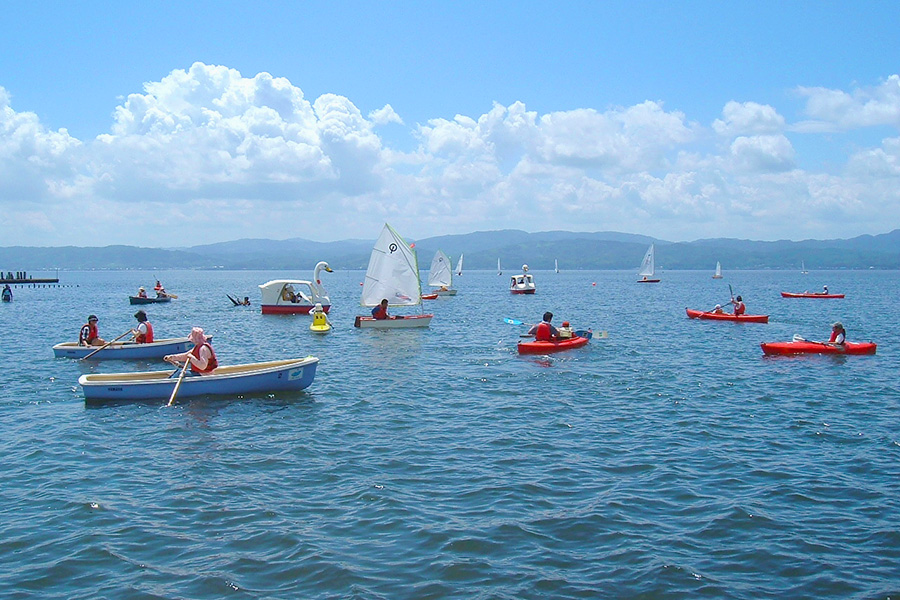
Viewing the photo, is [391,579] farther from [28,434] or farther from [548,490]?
[28,434]

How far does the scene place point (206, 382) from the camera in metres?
21.7

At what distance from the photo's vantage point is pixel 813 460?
1555cm

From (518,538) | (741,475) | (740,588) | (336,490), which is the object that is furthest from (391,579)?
(741,475)

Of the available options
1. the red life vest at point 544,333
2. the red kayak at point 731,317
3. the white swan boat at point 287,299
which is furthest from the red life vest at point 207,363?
the red kayak at point 731,317

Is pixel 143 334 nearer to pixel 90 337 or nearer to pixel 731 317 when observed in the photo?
pixel 90 337

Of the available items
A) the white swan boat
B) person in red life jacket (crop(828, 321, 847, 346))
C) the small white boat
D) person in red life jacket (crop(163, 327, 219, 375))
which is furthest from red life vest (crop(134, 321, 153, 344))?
the small white boat

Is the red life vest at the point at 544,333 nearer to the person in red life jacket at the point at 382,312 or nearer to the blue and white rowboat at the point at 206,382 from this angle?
the blue and white rowboat at the point at 206,382

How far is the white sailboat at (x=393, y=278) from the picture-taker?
1758 inches

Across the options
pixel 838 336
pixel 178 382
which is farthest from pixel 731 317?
pixel 178 382

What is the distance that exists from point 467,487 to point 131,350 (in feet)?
72.1

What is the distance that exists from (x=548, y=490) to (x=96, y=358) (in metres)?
24.3

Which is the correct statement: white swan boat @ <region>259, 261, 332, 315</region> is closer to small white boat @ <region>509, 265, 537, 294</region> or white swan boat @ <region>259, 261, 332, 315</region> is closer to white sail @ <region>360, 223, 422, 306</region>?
white sail @ <region>360, 223, 422, 306</region>

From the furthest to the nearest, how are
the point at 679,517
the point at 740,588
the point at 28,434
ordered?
1. the point at 28,434
2. the point at 679,517
3. the point at 740,588

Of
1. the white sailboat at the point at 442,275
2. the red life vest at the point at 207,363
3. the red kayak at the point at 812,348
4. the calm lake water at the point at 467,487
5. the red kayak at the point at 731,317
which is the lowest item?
the calm lake water at the point at 467,487
